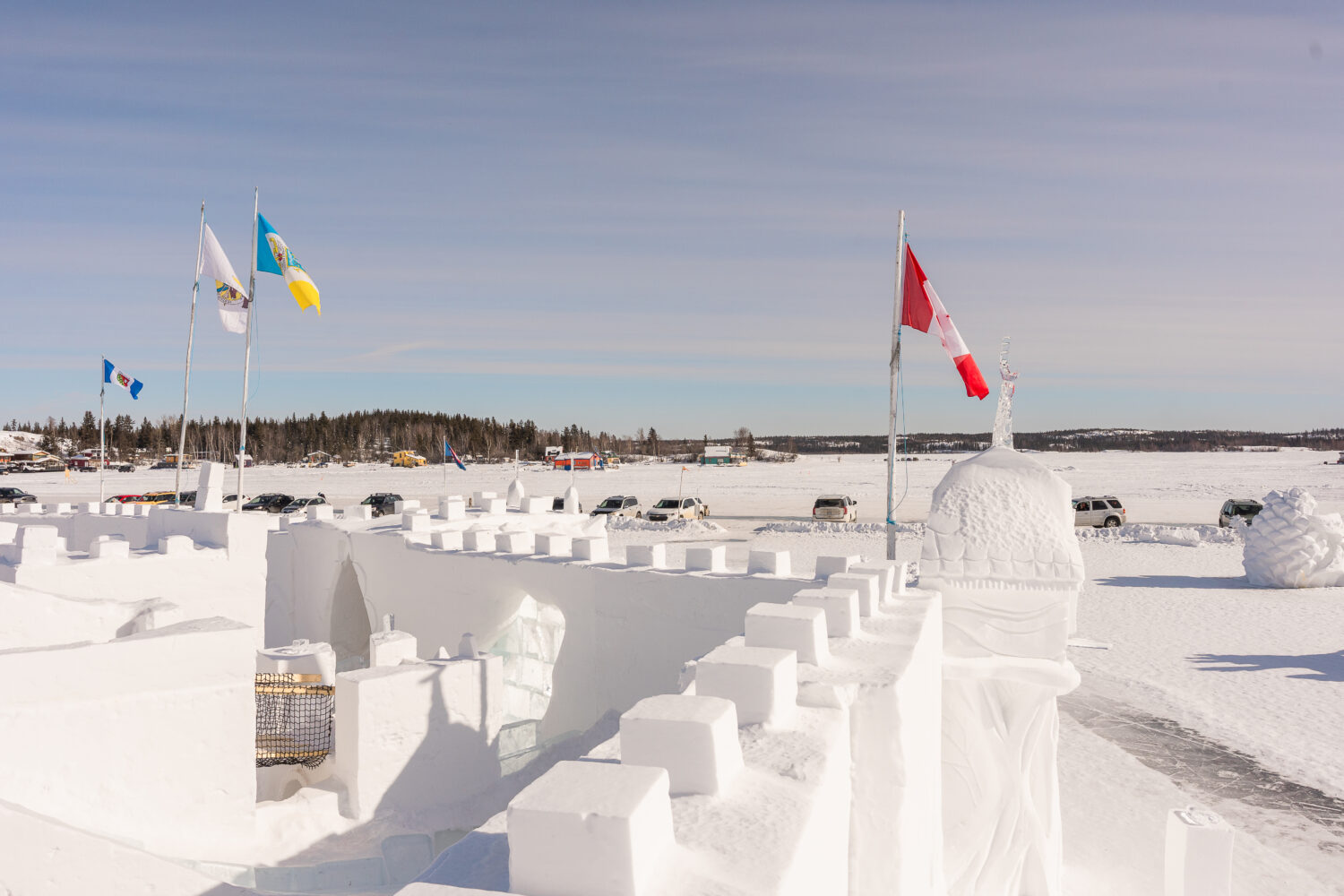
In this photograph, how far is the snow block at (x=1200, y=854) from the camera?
19.6 feet

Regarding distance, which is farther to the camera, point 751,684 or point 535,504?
Result: point 535,504

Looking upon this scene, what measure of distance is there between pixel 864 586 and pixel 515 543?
805 cm

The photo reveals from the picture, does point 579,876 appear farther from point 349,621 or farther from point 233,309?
point 233,309

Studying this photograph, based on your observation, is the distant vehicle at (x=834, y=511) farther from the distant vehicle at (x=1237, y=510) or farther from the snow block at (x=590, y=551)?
the snow block at (x=590, y=551)

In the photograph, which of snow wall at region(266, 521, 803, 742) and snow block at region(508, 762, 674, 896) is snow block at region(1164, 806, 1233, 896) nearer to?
snow wall at region(266, 521, 803, 742)

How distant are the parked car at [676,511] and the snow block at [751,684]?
27.8 m

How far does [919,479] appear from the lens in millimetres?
62250

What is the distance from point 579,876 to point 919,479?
6345 centimetres

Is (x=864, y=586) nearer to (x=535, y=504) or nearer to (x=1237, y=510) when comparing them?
(x=535, y=504)

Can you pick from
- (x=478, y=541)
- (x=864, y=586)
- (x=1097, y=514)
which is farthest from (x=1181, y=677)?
(x=1097, y=514)

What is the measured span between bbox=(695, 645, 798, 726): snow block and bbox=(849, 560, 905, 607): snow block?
7.90 ft

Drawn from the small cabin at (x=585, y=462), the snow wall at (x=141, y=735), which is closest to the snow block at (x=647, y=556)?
the snow wall at (x=141, y=735)

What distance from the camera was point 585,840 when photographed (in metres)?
1.72

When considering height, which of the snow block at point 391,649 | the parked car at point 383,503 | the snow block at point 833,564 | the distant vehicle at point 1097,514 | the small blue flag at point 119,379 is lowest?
the parked car at point 383,503
